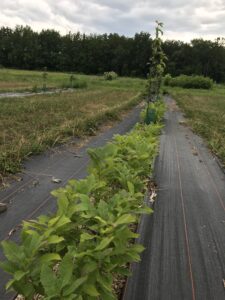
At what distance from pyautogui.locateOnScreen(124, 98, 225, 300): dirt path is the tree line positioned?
2150 inches

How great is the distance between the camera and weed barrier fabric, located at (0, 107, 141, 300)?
401cm

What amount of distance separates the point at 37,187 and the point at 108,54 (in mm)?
62280

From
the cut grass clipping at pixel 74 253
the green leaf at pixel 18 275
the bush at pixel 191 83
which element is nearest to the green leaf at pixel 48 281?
the cut grass clipping at pixel 74 253

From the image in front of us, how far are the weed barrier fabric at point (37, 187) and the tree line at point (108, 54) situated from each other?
54054 millimetres

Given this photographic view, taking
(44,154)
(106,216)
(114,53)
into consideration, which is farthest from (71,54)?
(106,216)

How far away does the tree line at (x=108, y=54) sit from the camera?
61.3 m

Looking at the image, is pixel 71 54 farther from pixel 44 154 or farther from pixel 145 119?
pixel 44 154

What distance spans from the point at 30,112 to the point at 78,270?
10481 millimetres

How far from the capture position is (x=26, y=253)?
1.98 metres

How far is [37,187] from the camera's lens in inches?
207

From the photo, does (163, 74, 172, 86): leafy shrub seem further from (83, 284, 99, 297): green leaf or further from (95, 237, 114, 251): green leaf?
Answer: (83, 284, 99, 297): green leaf

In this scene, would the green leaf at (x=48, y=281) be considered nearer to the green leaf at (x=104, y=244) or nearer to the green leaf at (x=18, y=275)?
the green leaf at (x=18, y=275)

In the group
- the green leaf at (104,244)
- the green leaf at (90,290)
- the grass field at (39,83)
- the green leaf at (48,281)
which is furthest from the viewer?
the grass field at (39,83)

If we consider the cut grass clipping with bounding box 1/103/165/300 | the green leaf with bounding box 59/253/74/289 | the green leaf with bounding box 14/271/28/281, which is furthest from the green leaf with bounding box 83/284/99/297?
the green leaf with bounding box 14/271/28/281
